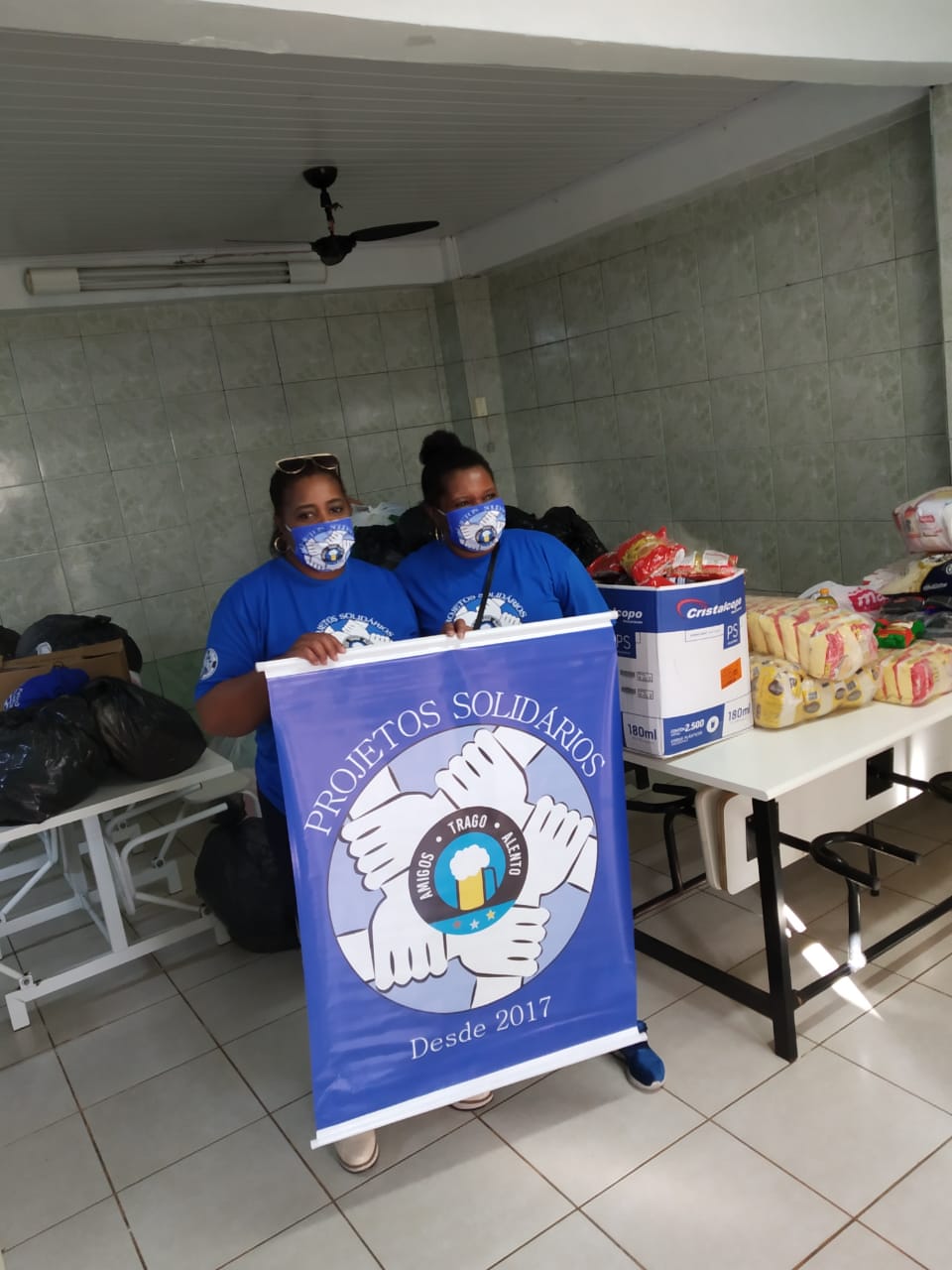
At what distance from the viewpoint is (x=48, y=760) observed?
2.67 meters

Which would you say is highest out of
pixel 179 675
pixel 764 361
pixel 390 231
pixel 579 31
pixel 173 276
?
pixel 173 276

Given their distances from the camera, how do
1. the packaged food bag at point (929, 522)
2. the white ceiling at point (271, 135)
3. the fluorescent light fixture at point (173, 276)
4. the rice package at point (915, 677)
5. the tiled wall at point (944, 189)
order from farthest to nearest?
1. the fluorescent light fixture at point (173, 276)
2. the tiled wall at point (944, 189)
3. the packaged food bag at point (929, 522)
4. the white ceiling at point (271, 135)
5. the rice package at point (915, 677)

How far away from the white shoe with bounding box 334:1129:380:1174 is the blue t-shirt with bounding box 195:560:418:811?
0.88m

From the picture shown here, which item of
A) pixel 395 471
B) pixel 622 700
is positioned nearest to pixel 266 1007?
pixel 622 700

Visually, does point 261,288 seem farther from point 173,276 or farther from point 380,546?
point 380,546

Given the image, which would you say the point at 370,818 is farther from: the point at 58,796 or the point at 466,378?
the point at 466,378

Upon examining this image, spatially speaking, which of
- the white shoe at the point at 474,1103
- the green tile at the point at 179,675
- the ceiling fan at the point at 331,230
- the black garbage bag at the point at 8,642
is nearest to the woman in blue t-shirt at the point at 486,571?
the white shoe at the point at 474,1103

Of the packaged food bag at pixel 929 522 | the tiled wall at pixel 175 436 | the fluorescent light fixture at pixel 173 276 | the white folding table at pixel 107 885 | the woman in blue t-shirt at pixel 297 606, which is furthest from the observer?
the tiled wall at pixel 175 436

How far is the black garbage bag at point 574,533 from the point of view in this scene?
4387 millimetres

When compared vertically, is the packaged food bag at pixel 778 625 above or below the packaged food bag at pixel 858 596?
above

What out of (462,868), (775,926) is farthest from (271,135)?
(775,926)

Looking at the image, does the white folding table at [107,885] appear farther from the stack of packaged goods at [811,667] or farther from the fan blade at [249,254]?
the fan blade at [249,254]

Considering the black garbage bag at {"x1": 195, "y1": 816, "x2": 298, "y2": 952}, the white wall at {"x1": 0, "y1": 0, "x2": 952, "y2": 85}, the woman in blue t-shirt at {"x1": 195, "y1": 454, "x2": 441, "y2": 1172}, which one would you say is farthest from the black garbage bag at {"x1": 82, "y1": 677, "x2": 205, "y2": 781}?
the white wall at {"x1": 0, "y1": 0, "x2": 952, "y2": 85}

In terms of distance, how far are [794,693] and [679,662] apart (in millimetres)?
351
